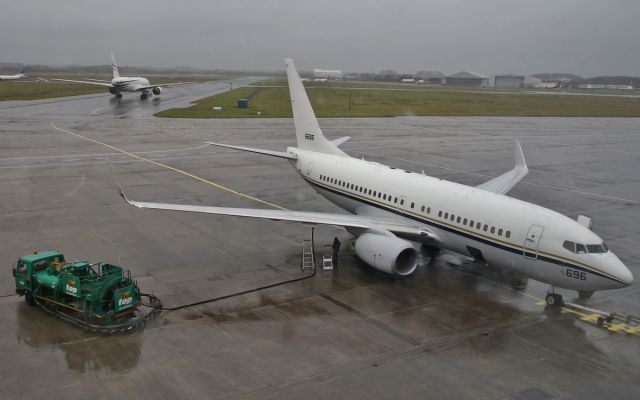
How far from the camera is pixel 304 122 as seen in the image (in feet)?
105

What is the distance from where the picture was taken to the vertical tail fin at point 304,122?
1242 inches

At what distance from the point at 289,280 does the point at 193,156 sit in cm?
3268

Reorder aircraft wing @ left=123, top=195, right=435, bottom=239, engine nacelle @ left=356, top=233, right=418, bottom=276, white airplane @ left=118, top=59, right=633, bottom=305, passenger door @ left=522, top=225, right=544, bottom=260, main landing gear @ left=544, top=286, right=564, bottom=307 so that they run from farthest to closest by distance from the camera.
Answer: aircraft wing @ left=123, top=195, right=435, bottom=239 < engine nacelle @ left=356, top=233, right=418, bottom=276 < main landing gear @ left=544, top=286, right=564, bottom=307 < passenger door @ left=522, top=225, right=544, bottom=260 < white airplane @ left=118, top=59, right=633, bottom=305

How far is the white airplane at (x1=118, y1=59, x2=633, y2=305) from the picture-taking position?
754 inches

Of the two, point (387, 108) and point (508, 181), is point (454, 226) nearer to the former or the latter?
point (508, 181)

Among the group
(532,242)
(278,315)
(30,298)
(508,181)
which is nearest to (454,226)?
(532,242)

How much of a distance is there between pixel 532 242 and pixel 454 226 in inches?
132

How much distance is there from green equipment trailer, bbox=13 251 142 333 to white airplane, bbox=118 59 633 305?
3306 mm

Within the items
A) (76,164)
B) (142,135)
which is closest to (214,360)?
(76,164)

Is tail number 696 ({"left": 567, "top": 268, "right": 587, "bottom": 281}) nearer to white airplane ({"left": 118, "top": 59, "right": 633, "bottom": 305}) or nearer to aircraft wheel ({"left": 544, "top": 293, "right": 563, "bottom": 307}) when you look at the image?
white airplane ({"left": 118, "top": 59, "right": 633, "bottom": 305})

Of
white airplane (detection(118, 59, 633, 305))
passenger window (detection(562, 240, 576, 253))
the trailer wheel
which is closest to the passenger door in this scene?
white airplane (detection(118, 59, 633, 305))

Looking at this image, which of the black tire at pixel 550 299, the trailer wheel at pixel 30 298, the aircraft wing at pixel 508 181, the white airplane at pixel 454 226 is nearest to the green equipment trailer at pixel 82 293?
the trailer wheel at pixel 30 298

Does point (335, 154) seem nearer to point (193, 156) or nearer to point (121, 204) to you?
point (121, 204)

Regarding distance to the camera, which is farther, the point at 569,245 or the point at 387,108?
the point at 387,108
